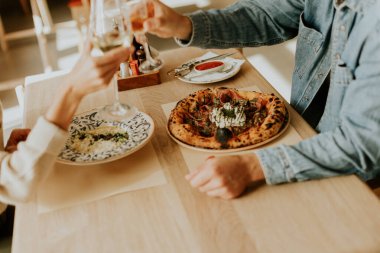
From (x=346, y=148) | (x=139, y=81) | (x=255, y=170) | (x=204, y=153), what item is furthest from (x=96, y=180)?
(x=346, y=148)

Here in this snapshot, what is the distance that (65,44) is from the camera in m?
3.82

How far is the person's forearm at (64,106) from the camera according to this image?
3.17 ft

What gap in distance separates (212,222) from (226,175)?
11 cm

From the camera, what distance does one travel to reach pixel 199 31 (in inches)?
56.1

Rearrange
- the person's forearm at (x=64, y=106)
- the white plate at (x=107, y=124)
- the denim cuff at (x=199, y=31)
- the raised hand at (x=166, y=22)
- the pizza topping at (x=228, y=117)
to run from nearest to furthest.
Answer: the person's forearm at (x=64, y=106), the white plate at (x=107, y=124), the pizza topping at (x=228, y=117), the raised hand at (x=166, y=22), the denim cuff at (x=199, y=31)

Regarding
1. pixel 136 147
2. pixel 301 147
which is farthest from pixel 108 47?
pixel 301 147

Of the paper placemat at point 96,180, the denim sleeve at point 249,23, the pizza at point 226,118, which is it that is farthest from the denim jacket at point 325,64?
the paper placemat at point 96,180

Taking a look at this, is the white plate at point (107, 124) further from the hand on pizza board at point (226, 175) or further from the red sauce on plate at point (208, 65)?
the red sauce on plate at point (208, 65)

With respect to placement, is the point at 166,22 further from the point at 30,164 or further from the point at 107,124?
the point at 30,164

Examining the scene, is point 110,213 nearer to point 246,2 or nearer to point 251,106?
point 251,106

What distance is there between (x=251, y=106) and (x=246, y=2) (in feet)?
Answer: 1.62

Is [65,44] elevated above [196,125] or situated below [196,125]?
below

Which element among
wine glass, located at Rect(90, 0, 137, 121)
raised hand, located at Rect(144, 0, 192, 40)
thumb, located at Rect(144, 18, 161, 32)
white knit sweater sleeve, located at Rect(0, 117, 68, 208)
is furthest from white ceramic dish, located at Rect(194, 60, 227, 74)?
white knit sweater sleeve, located at Rect(0, 117, 68, 208)

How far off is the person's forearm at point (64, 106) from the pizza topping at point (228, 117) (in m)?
0.40
